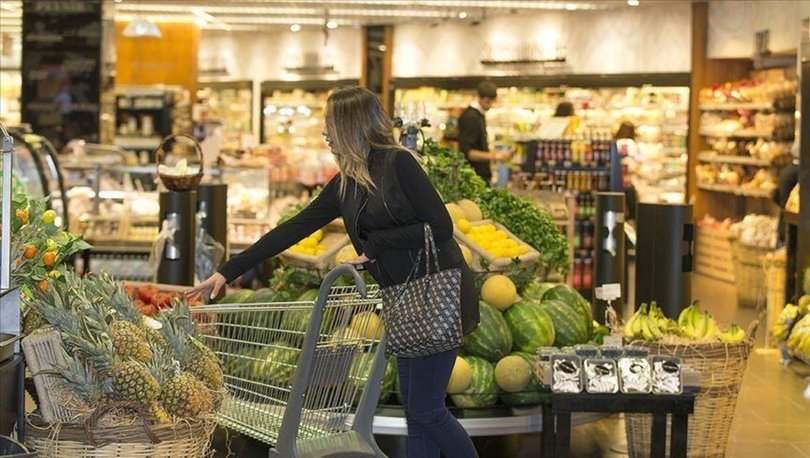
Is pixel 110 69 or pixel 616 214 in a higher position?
pixel 110 69

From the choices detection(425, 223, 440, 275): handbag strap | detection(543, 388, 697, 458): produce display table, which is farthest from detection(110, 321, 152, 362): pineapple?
detection(543, 388, 697, 458): produce display table

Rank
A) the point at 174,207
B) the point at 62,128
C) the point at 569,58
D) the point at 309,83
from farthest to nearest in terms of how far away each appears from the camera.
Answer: the point at 309,83 < the point at 569,58 < the point at 62,128 < the point at 174,207

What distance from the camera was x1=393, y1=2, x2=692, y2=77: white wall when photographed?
17797 mm

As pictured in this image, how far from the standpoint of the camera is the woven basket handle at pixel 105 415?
151 inches

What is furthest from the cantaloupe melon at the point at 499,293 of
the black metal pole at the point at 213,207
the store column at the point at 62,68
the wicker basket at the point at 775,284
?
the store column at the point at 62,68

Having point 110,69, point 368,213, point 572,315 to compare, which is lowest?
point 572,315

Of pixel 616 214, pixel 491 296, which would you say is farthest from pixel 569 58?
pixel 491 296

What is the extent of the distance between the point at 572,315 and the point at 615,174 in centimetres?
566

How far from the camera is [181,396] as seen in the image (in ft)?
12.9

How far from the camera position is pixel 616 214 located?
29.5 feet

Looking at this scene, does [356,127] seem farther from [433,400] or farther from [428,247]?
[433,400]

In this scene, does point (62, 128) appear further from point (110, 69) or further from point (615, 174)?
point (615, 174)

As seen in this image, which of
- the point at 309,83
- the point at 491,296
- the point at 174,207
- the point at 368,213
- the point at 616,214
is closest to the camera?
the point at 368,213

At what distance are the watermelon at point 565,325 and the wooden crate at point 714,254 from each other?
8.77m
